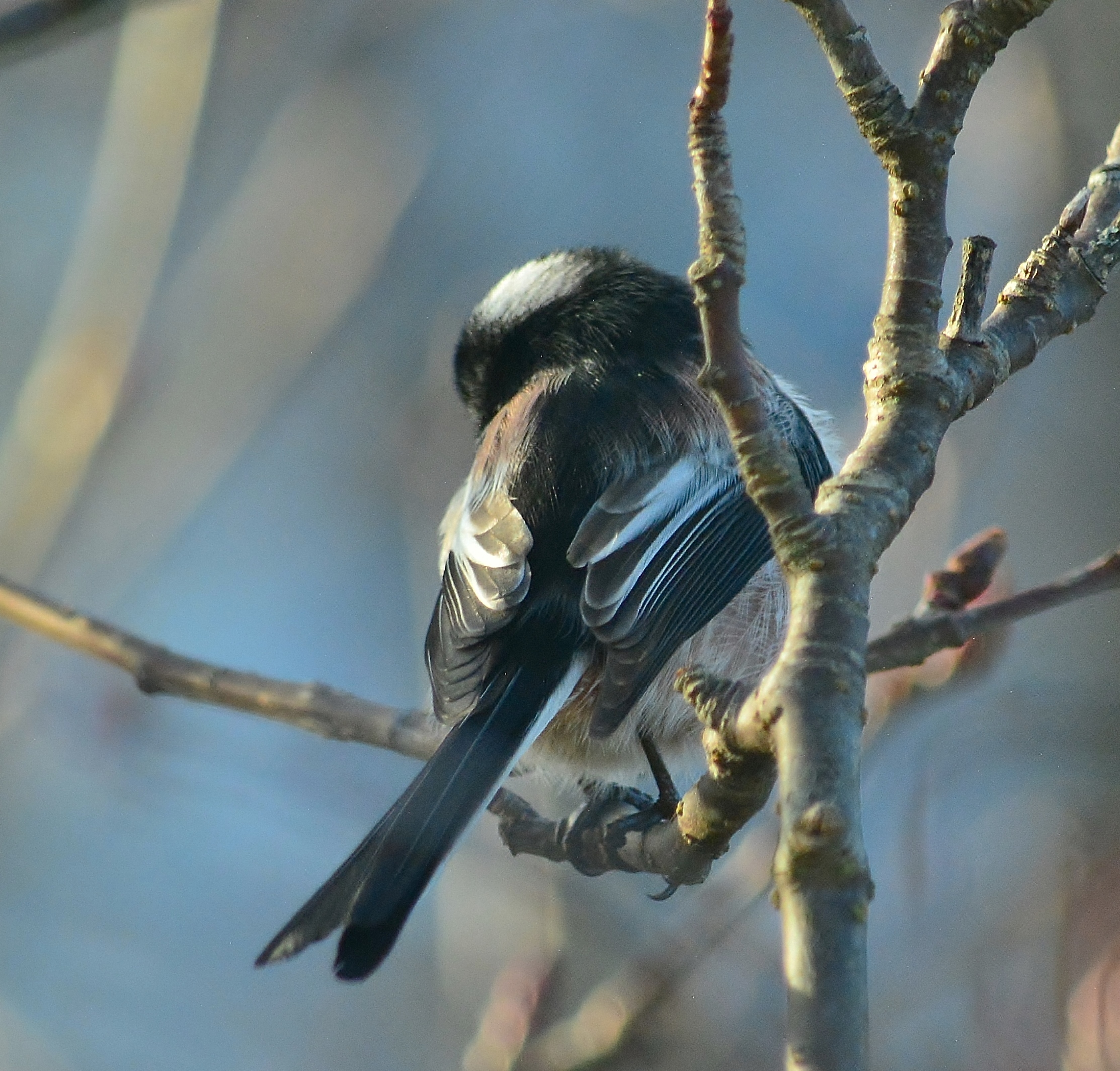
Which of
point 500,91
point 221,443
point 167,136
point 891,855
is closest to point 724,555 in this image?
point 891,855

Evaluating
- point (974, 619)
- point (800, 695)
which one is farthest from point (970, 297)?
point (800, 695)

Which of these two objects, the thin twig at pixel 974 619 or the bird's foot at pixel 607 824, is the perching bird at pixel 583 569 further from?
the thin twig at pixel 974 619

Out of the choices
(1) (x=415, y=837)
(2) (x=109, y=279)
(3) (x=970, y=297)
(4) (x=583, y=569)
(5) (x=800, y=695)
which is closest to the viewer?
(5) (x=800, y=695)

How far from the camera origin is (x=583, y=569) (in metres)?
1.64

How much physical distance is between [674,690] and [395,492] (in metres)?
1.12

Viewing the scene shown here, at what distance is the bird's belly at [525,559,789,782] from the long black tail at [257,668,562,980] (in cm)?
25

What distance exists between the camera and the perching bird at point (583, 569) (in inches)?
54.7

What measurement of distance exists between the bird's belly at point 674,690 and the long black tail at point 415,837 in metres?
0.25

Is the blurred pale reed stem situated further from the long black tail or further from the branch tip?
→ the branch tip

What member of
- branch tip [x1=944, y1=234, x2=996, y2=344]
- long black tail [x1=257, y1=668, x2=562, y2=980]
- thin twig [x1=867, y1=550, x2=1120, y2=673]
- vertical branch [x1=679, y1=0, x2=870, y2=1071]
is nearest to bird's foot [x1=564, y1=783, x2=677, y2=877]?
long black tail [x1=257, y1=668, x2=562, y2=980]

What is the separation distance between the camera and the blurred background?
1.74 meters

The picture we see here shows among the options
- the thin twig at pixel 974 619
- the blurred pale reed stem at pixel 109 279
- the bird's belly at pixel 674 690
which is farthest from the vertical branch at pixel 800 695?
the blurred pale reed stem at pixel 109 279

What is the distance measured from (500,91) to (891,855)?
1861mm

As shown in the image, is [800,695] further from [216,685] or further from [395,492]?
[395,492]
